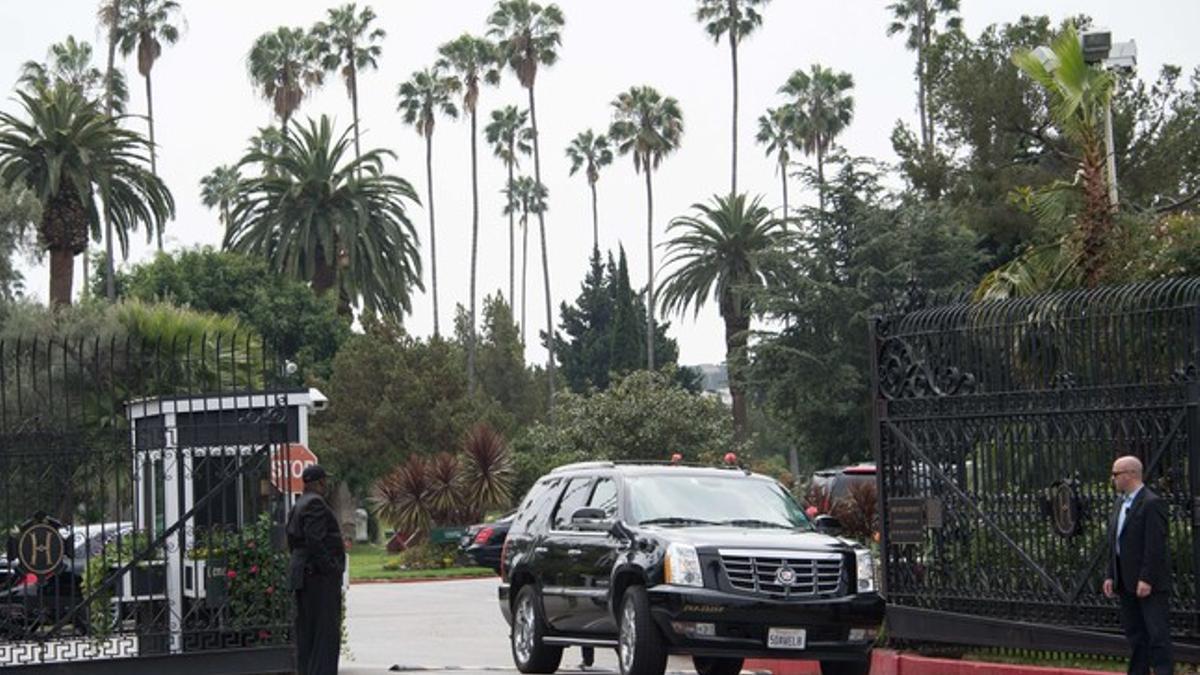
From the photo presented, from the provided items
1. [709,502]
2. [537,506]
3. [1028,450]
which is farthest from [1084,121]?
[537,506]

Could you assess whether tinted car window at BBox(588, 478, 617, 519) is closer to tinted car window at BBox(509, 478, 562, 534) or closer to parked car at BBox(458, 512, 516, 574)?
tinted car window at BBox(509, 478, 562, 534)

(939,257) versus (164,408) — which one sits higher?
(939,257)

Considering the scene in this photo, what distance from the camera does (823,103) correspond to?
9638 cm

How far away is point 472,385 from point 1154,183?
47.6 metres

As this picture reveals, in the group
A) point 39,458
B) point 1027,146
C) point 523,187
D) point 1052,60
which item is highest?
point 523,187

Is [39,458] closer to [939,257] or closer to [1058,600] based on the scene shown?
[1058,600]

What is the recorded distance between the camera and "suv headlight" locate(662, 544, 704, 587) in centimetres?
1627

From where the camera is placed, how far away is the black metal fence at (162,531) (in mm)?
17453

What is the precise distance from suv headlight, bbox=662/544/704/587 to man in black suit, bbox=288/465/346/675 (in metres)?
2.54

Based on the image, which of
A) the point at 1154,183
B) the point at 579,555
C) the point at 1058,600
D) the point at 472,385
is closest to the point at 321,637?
the point at 579,555

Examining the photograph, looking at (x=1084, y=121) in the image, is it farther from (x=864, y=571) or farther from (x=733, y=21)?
(x=733, y=21)

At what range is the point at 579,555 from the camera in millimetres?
17797

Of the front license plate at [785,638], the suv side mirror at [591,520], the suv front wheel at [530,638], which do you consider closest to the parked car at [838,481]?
the suv front wheel at [530,638]

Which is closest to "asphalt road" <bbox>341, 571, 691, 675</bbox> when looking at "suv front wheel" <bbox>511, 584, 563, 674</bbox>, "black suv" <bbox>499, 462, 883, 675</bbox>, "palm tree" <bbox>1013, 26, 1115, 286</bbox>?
"suv front wheel" <bbox>511, 584, 563, 674</bbox>
